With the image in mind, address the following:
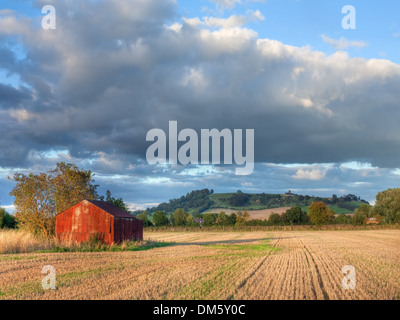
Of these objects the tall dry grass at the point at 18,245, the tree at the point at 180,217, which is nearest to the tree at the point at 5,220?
the tall dry grass at the point at 18,245

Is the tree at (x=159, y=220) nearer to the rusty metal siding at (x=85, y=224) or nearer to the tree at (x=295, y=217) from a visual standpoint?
the tree at (x=295, y=217)

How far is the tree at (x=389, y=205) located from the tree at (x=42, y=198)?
88.4 m

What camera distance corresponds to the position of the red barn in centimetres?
3784

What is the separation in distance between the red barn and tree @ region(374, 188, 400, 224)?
89.1 m

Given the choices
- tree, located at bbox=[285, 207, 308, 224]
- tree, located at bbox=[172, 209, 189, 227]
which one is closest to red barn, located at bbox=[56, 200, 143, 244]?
tree, located at bbox=[172, 209, 189, 227]

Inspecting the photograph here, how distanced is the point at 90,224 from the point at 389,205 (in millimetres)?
93973

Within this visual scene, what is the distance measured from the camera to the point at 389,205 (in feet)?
351

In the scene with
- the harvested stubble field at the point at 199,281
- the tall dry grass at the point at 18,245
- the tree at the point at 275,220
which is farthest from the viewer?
the tree at the point at 275,220

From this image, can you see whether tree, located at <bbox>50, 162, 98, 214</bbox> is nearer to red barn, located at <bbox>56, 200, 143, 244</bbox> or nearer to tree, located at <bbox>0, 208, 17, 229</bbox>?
red barn, located at <bbox>56, 200, 143, 244</bbox>

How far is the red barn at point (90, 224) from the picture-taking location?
3784cm

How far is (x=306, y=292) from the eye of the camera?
13.9 metres

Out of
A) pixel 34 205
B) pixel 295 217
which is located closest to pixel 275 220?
pixel 295 217

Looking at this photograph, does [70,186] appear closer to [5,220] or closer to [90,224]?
[90,224]
